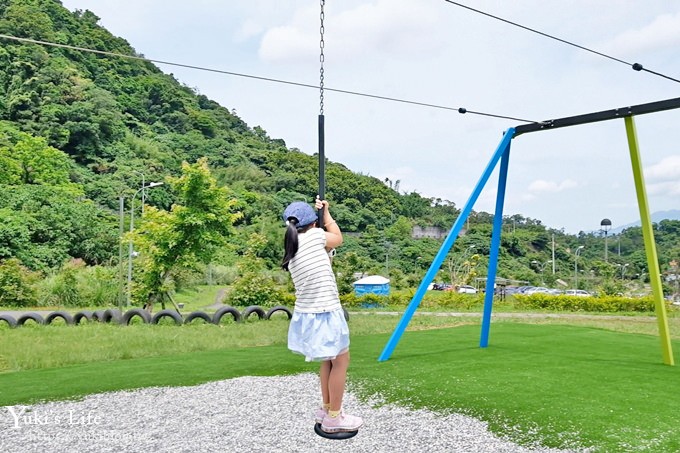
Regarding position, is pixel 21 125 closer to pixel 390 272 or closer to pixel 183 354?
pixel 390 272

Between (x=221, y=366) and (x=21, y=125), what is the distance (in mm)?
52662

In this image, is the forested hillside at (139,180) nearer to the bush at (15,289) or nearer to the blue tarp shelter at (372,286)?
the blue tarp shelter at (372,286)

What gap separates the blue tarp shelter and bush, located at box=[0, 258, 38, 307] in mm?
16283

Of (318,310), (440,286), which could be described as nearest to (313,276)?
(318,310)

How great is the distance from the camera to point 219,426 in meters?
6.30

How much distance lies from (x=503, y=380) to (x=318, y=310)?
14.6 feet

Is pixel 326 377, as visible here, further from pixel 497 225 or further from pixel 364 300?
pixel 364 300

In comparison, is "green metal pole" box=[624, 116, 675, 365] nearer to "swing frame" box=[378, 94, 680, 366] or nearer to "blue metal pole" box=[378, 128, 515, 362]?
"swing frame" box=[378, 94, 680, 366]

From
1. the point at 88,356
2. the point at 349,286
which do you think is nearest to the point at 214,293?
the point at 349,286

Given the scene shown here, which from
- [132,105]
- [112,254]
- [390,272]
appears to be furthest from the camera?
[132,105]

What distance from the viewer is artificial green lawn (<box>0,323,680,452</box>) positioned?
19.0 ft

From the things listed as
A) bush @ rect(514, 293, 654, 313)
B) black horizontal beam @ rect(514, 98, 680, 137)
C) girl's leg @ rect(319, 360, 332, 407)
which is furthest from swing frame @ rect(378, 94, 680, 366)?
bush @ rect(514, 293, 654, 313)

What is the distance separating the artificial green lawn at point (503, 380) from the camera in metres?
5.79

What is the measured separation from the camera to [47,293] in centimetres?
2989
